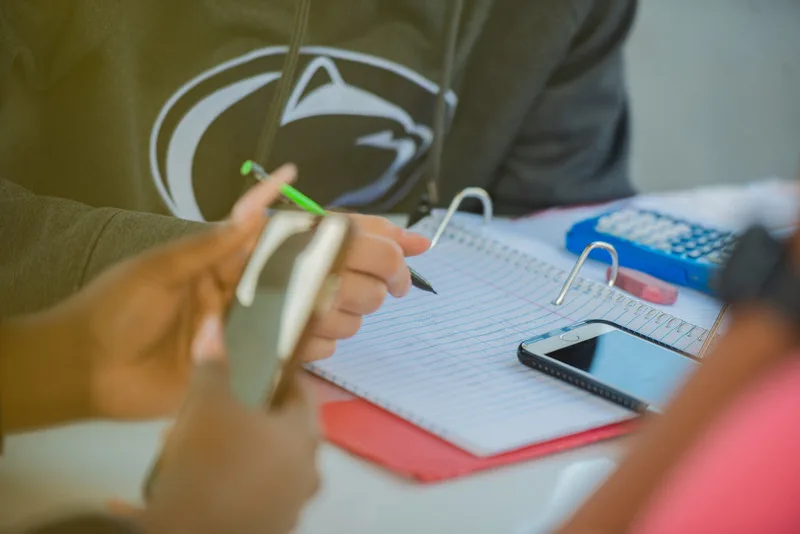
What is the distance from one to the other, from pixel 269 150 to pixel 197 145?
57mm

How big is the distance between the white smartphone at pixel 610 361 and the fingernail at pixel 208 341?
195mm

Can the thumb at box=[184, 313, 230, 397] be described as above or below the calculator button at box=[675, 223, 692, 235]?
below

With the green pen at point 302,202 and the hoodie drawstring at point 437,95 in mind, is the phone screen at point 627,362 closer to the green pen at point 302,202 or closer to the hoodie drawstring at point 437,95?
the green pen at point 302,202

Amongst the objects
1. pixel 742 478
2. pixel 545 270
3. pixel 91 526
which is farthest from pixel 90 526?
pixel 545 270

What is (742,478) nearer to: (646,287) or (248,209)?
(248,209)

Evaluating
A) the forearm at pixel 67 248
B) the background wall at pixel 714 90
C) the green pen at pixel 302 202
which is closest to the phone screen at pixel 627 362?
the green pen at pixel 302 202

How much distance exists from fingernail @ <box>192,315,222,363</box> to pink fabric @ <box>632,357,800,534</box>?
0.16 m

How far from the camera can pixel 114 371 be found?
13.6 inches

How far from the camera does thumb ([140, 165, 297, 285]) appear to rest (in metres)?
0.33

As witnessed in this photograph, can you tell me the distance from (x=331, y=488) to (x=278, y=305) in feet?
0.30

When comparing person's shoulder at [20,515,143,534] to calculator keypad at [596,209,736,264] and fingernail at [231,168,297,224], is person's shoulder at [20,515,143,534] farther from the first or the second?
calculator keypad at [596,209,736,264]

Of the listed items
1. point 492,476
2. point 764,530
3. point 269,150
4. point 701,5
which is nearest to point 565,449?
point 492,476

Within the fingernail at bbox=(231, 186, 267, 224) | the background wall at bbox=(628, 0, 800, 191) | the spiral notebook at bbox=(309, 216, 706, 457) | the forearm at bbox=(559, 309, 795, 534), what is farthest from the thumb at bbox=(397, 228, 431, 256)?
the background wall at bbox=(628, 0, 800, 191)

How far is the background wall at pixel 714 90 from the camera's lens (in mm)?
1412
